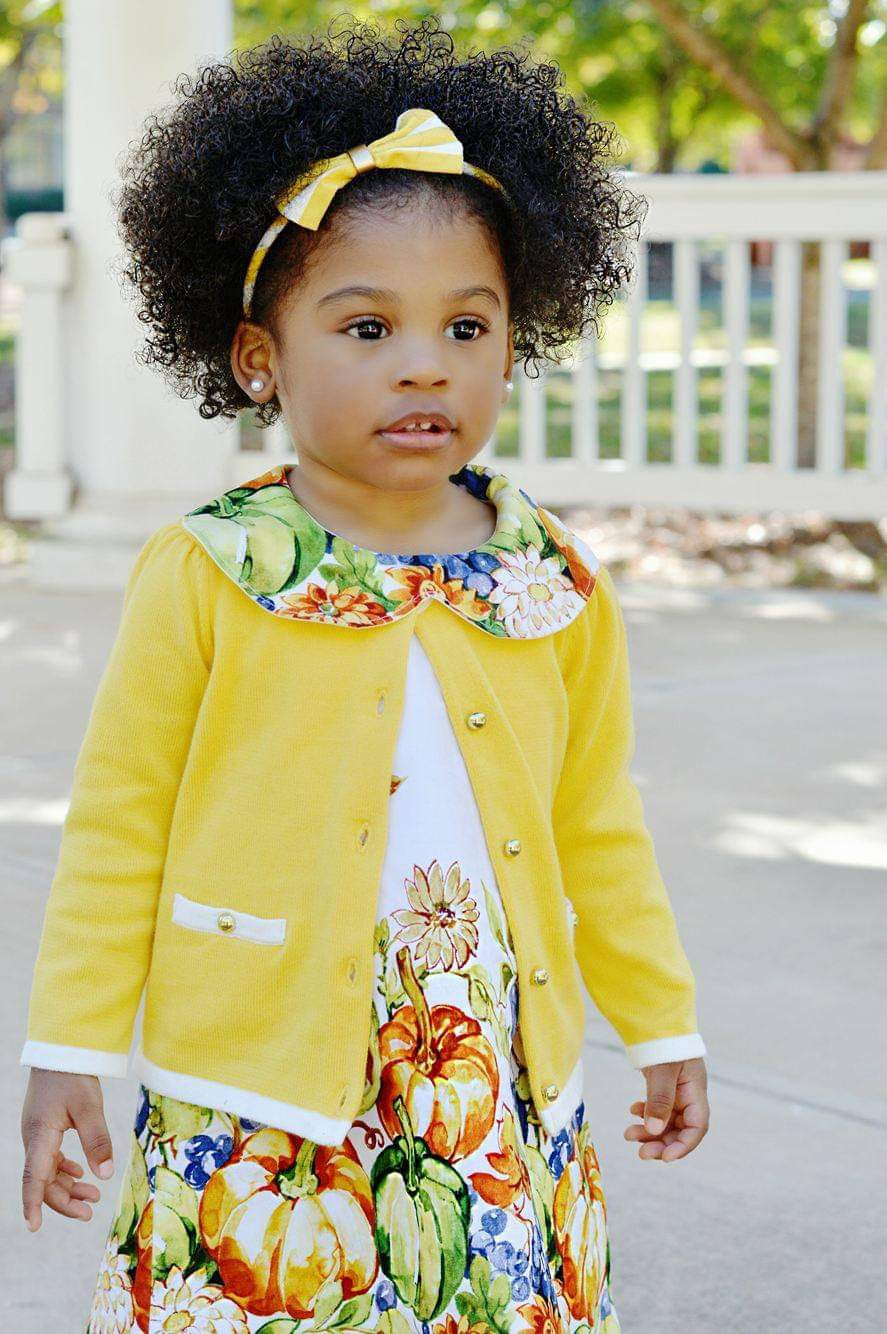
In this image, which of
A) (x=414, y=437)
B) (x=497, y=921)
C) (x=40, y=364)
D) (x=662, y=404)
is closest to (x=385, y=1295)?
(x=497, y=921)

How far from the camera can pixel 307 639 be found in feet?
5.93

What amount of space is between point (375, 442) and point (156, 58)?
5390mm

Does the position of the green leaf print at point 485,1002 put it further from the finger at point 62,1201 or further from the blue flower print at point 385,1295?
the finger at point 62,1201

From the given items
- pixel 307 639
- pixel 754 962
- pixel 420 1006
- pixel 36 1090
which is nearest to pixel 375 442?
pixel 307 639

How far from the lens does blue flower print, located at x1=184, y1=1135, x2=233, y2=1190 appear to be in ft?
5.82

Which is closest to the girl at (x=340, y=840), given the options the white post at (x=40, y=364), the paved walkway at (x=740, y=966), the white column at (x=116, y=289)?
the paved walkway at (x=740, y=966)

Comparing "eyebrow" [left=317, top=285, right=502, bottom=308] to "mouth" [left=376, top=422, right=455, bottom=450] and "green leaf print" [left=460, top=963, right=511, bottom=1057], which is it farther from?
"green leaf print" [left=460, top=963, right=511, bottom=1057]

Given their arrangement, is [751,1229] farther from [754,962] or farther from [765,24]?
[765,24]

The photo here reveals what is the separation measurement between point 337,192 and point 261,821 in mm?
587

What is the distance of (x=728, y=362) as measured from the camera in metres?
Result: 6.73

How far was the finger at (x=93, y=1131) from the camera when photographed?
176 cm

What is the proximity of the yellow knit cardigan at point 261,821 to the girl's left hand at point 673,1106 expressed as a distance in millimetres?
147

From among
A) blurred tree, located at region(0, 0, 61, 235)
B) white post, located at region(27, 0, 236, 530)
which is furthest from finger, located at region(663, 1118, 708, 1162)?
blurred tree, located at region(0, 0, 61, 235)

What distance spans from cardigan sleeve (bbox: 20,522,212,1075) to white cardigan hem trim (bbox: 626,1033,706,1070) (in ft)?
1.71
